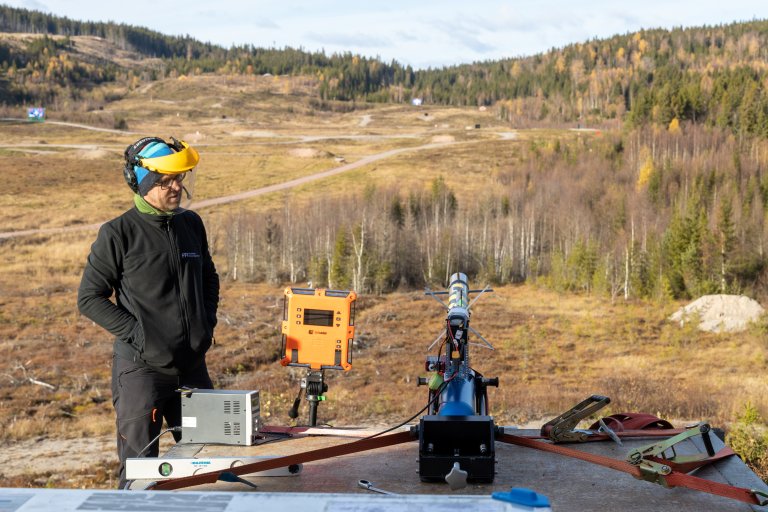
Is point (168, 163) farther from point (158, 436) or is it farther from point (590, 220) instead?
point (590, 220)

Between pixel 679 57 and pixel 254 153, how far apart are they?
115 metres

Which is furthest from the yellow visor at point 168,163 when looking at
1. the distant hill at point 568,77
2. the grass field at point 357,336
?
the distant hill at point 568,77

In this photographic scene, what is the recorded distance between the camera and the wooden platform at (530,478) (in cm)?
324

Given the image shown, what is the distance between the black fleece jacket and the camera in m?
4.31

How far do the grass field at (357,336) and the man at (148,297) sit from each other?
823 centimetres

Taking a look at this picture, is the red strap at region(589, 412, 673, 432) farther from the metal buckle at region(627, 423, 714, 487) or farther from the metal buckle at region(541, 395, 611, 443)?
the metal buckle at region(627, 423, 714, 487)

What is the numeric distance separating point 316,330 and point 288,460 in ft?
6.67

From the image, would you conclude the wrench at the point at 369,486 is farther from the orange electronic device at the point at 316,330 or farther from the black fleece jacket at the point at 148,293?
the orange electronic device at the point at 316,330

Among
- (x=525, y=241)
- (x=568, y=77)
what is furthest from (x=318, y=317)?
(x=568, y=77)

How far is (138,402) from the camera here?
4.30 m

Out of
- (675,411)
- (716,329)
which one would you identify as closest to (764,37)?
(716,329)

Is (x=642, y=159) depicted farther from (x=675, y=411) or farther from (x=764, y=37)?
(x=764, y=37)

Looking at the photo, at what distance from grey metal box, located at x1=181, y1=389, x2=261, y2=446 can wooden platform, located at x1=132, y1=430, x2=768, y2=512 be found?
0.05 metres

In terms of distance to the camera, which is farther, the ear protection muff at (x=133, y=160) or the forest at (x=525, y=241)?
the forest at (x=525, y=241)
